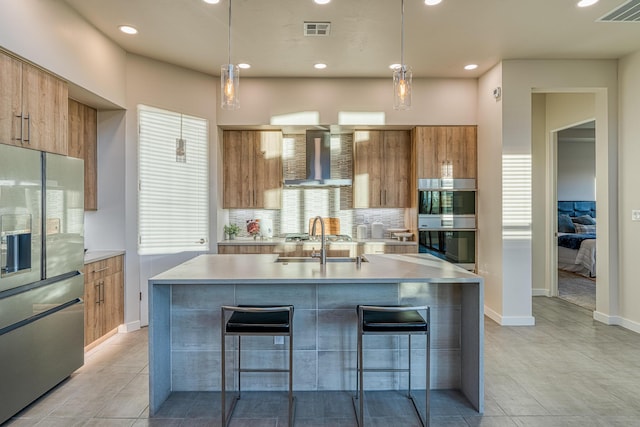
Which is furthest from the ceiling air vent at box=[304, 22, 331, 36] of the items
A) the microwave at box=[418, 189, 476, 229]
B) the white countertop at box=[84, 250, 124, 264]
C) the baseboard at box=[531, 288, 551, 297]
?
the baseboard at box=[531, 288, 551, 297]

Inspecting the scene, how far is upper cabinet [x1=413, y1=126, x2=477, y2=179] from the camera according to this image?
5.03 m

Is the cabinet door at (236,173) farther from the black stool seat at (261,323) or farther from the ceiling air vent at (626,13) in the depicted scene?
the ceiling air vent at (626,13)

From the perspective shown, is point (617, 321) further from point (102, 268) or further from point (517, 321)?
point (102, 268)

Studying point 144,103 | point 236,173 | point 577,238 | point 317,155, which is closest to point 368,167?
point 317,155

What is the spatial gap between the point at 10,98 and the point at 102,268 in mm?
1747

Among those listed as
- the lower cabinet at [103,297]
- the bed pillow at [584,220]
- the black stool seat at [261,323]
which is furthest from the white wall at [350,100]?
the bed pillow at [584,220]

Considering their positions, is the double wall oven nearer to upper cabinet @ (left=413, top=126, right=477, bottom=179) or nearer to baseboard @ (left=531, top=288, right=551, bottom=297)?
upper cabinet @ (left=413, top=126, right=477, bottom=179)

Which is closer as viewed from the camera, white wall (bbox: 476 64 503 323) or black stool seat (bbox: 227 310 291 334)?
black stool seat (bbox: 227 310 291 334)

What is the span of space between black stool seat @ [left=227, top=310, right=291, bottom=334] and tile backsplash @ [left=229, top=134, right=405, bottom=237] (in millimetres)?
3301

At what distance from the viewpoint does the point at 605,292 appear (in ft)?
14.6

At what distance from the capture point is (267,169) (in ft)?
17.3

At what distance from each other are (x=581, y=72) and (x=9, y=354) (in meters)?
6.00

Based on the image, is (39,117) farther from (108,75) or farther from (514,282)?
(514,282)

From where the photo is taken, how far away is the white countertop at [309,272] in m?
2.35
